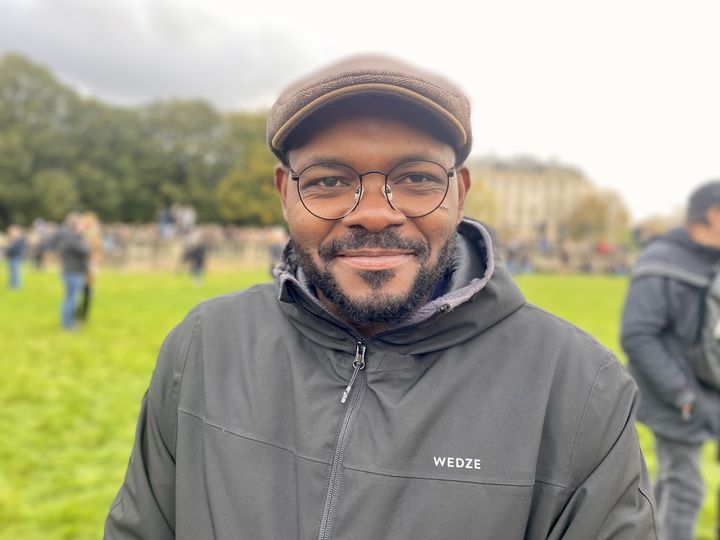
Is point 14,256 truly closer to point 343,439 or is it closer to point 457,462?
point 343,439

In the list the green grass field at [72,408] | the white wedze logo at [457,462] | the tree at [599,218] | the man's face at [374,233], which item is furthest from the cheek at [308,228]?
the tree at [599,218]

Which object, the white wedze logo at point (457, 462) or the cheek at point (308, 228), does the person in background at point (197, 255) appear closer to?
the cheek at point (308, 228)

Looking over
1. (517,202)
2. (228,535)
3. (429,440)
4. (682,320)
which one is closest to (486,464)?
(429,440)

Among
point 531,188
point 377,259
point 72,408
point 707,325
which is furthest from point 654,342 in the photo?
point 531,188

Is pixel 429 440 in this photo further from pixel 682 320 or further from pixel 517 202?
pixel 517 202

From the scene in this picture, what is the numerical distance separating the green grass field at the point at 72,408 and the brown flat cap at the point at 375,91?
349 centimetres

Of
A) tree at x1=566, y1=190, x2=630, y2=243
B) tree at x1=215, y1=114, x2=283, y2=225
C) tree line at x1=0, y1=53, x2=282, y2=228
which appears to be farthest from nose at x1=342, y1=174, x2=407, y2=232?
tree at x1=566, y1=190, x2=630, y2=243

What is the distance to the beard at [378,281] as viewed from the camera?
1.66 metres

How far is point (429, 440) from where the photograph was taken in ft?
5.05

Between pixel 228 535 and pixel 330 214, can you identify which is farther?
pixel 330 214

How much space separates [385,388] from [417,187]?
0.57 meters

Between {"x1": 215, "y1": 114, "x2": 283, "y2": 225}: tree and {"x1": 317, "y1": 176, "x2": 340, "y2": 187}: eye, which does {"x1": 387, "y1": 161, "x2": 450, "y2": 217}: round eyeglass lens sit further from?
{"x1": 215, "y1": 114, "x2": 283, "y2": 225}: tree

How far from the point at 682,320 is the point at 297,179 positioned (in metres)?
2.87

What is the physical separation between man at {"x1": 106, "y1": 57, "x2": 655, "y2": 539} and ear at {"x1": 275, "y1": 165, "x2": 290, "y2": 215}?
0.22ft
